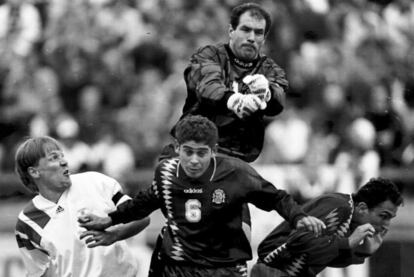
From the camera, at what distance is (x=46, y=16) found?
479 inches

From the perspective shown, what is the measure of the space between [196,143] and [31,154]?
1084mm

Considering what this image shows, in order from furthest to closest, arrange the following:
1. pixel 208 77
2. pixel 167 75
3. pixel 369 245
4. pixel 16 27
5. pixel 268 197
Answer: pixel 16 27
pixel 167 75
pixel 369 245
pixel 208 77
pixel 268 197

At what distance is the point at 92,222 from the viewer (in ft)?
19.5

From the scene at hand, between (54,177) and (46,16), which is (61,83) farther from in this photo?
(54,177)

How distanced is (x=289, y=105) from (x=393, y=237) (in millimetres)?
2393

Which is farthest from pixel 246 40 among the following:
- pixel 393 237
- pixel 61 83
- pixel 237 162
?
pixel 61 83

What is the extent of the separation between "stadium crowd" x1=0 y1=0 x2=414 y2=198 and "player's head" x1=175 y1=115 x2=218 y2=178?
5127 mm

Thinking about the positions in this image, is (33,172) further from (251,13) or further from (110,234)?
(251,13)

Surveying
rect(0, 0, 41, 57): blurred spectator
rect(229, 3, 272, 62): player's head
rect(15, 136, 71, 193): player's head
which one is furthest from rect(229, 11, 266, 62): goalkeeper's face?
rect(0, 0, 41, 57): blurred spectator

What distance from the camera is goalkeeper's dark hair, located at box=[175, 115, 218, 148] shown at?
18.7 ft

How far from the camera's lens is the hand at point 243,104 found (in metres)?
5.84

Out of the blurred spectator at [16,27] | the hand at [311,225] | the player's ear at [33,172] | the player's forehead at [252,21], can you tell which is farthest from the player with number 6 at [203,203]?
the blurred spectator at [16,27]

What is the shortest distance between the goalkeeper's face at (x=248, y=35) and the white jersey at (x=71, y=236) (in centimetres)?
104

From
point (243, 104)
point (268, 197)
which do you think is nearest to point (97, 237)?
point (268, 197)
